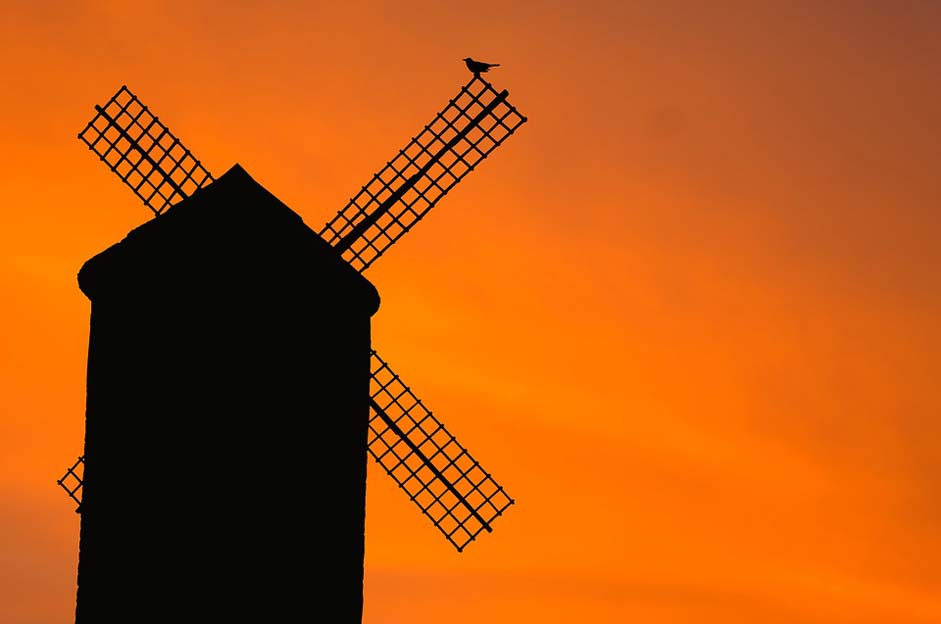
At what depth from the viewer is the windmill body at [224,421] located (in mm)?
11406

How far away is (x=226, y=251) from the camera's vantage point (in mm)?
11961

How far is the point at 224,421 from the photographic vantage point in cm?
1155

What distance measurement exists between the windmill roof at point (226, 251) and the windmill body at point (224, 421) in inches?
0.5

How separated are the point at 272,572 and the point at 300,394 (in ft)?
4.77

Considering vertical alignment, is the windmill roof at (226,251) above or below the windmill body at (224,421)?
above

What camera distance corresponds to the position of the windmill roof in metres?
11.9

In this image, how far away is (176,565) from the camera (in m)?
11.4

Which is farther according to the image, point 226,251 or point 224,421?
point 226,251

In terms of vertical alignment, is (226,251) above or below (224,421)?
above

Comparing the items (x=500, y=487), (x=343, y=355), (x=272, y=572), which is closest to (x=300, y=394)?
(x=343, y=355)

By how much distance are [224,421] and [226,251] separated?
Answer: 144cm

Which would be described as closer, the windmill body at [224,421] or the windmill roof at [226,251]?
the windmill body at [224,421]

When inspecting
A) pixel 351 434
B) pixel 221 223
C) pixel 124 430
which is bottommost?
pixel 351 434

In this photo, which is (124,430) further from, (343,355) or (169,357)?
(343,355)
